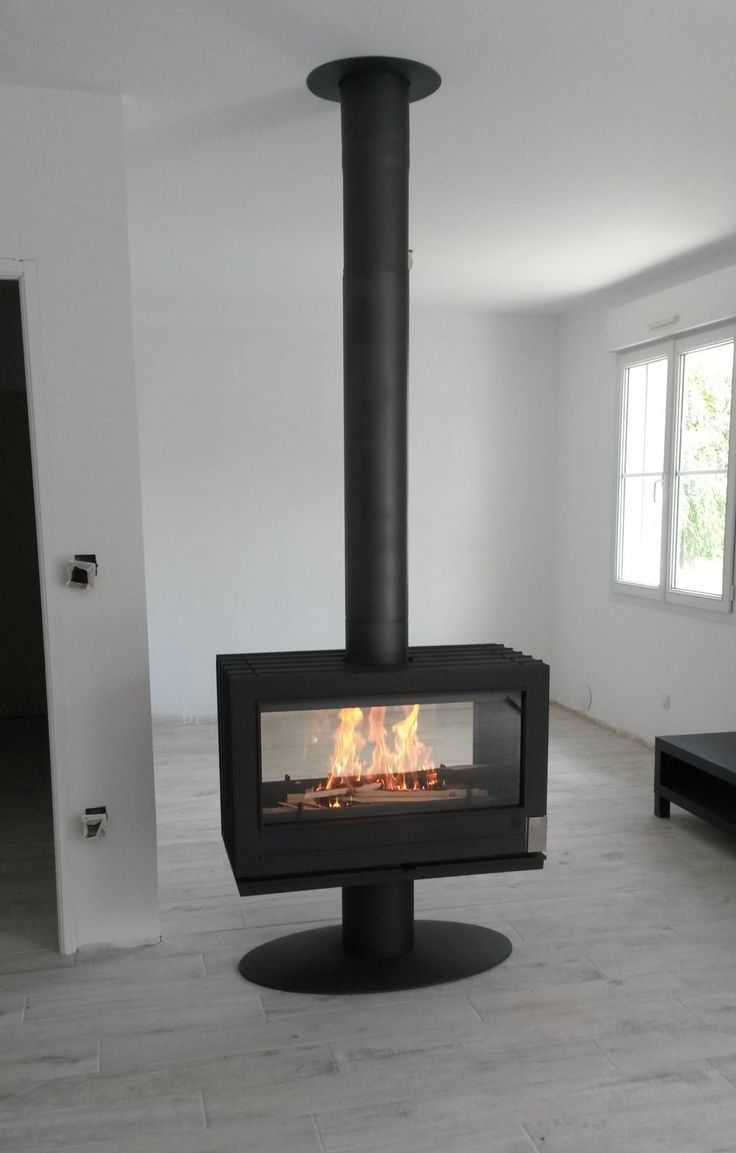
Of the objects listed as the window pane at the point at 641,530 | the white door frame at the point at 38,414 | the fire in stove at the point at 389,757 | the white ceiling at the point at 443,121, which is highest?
the white ceiling at the point at 443,121

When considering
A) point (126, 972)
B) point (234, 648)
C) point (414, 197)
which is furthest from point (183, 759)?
point (414, 197)

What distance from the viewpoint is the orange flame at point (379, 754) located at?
98.7 inches

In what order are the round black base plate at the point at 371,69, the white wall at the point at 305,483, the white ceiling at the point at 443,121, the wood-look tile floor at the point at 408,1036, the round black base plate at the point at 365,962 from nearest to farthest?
1. the wood-look tile floor at the point at 408,1036
2. the white ceiling at the point at 443,121
3. the round black base plate at the point at 371,69
4. the round black base plate at the point at 365,962
5. the white wall at the point at 305,483

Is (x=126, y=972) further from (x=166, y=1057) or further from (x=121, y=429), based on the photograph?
(x=121, y=429)

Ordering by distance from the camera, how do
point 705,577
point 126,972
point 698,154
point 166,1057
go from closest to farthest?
1. point 166,1057
2. point 126,972
3. point 698,154
4. point 705,577

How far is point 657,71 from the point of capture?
2.49 meters

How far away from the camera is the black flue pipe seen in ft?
8.03

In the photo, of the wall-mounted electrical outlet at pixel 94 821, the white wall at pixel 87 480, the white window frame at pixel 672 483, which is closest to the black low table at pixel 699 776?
the white window frame at pixel 672 483

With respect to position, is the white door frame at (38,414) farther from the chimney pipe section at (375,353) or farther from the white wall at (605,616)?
the white wall at (605,616)

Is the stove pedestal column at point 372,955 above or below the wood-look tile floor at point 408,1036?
above

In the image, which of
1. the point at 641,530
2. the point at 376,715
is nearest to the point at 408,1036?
the point at 376,715

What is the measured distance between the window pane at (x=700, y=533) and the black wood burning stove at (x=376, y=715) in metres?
2.23

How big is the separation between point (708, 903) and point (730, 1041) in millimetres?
843

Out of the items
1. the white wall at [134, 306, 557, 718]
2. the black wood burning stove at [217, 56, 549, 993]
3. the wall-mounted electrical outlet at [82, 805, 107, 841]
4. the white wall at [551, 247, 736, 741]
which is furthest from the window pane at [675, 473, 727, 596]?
the wall-mounted electrical outlet at [82, 805, 107, 841]
